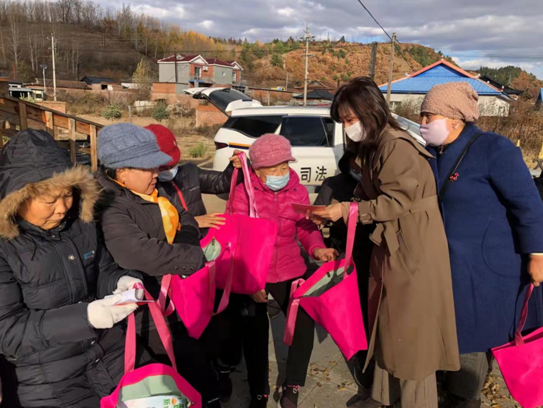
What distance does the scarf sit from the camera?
2113 millimetres

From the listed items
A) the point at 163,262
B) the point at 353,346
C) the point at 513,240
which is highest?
the point at 513,240

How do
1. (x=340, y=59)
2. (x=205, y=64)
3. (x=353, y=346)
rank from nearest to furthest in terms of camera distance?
(x=353, y=346) → (x=205, y=64) → (x=340, y=59)

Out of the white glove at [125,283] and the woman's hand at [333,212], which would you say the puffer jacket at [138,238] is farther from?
the woman's hand at [333,212]

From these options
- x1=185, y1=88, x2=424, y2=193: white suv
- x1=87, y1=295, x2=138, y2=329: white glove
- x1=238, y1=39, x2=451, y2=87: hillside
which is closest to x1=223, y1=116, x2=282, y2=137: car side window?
x1=185, y1=88, x2=424, y2=193: white suv

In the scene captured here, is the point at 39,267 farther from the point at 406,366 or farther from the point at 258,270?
the point at 406,366

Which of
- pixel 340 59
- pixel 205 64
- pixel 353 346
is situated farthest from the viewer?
pixel 340 59

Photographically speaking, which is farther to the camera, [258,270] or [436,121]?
[258,270]

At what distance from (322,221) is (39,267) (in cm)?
138

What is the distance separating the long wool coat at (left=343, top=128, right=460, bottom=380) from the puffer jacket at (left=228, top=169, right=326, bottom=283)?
21.2 inches

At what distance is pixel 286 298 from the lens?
2535 mm

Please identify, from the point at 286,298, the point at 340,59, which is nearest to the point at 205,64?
the point at 340,59

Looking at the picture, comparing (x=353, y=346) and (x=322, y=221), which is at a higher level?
(x=322, y=221)

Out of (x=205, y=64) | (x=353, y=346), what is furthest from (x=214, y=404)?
A: (x=205, y=64)

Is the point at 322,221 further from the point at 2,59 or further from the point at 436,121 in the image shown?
the point at 2,59
